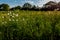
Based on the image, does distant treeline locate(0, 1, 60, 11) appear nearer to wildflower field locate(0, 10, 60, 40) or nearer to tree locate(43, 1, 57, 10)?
tree locate(43, 1, 57, 10)

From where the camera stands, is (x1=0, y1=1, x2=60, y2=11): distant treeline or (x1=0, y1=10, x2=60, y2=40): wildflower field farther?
(x1=0, y1=1, x2=60, y2=11): distant treeline

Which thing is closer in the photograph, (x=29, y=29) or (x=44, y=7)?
(x=29, y=29)

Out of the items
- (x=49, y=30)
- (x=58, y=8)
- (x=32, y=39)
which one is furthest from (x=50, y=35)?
(x=58, y=8)

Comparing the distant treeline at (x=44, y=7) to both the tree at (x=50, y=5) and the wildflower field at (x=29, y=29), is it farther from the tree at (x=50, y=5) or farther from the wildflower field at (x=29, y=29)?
the wildflower field at (x=29, y=29)

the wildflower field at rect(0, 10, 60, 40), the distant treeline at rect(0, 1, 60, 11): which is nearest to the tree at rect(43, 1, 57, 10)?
the distant treeline at rect(0, 1, 60, 11)

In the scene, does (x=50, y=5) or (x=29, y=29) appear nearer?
(x=29, y=29)

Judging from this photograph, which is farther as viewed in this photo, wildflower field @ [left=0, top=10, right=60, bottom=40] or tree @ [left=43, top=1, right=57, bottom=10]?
tree @ [left=43, top=1, right=57, bottom=10]

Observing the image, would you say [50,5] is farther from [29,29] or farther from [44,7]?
[29,29]

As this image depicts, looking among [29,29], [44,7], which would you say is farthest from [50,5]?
[29,29]

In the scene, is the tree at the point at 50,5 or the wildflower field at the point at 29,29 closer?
the wildflower field at the point at 29,29

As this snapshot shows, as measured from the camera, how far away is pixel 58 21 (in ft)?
18.2

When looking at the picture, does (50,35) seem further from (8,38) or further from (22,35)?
(8,38)

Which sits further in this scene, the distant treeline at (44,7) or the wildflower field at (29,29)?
the distant treeline at (44,7)

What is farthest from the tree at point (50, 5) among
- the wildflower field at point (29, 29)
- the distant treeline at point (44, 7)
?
the wildflower field at point (29, 29)
